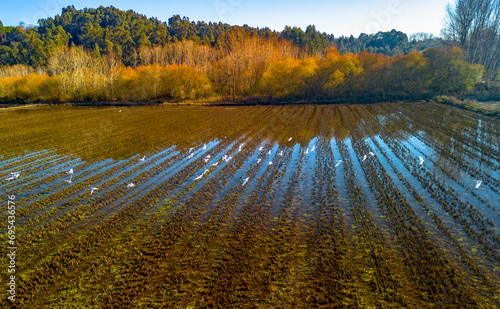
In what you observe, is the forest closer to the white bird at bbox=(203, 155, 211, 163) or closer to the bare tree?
the bare tree

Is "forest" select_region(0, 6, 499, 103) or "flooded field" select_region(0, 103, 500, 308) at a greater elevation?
"forest" select_region(0, 6, 499, 103)

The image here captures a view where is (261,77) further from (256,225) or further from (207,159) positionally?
(256,225)

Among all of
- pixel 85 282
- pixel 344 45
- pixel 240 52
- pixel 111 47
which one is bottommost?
pixel 85 282

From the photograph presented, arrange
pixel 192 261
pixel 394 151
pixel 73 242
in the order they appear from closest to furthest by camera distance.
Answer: pixel 192 261
pixel 73 242
pixel 394 151

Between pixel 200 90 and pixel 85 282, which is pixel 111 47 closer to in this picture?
pixel 200 90

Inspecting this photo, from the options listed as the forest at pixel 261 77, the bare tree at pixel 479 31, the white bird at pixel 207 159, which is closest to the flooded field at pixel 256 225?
Result: the white bird at pixel 207 159

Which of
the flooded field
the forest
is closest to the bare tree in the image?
the forest

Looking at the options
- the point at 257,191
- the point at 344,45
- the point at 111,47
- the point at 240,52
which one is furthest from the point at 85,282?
the point at 344,45

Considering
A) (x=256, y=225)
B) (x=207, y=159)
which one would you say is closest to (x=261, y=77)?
(x=207, y=159)
